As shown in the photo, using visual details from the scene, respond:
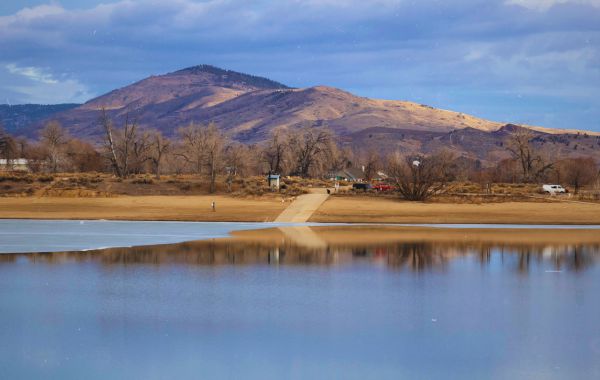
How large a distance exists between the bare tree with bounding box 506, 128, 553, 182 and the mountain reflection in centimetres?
6733

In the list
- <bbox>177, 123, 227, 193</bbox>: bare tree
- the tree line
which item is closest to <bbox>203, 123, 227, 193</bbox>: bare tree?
<bbox>177, 123, 227, 193</bbox>: bare tree

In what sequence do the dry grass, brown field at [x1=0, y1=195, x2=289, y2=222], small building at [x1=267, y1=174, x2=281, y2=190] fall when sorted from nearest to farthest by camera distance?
brown field at [x1=0, y1=195, x2=289, y2=222], the dry grass, small building at [x1=267, y1=174, x2=281, y2=190]

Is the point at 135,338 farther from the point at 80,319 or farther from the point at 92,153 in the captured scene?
the point at 92,153

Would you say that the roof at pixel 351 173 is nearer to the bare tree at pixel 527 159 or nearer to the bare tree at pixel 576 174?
the bare tree at pixel 527 159

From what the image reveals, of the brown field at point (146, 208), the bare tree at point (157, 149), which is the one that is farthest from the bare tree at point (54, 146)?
the brown field at point (146, 208)

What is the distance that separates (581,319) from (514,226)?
29993mm

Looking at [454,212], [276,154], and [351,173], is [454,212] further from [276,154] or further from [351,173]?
[351,173]

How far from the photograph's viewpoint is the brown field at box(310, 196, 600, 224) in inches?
2120

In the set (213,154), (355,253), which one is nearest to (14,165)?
(213,154)

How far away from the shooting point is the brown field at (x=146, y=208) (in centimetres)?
5434

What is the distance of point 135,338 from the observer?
1908 cm

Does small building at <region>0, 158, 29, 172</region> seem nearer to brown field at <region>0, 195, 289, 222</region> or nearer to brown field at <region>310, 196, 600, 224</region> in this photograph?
brown field at <region>0, 195, 289, 222</region>

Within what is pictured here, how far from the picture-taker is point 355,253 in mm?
36000

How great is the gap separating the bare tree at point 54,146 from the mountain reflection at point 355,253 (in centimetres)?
7231
